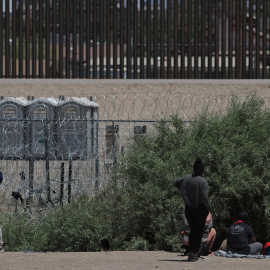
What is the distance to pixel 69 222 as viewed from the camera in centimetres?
964

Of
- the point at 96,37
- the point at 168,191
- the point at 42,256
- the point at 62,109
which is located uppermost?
the point at 96,37

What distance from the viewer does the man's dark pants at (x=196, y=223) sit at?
7859 mm

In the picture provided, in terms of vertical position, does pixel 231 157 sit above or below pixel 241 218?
above

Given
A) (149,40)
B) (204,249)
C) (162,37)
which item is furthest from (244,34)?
(204,249)

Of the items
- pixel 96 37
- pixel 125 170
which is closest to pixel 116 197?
pixel 125 170

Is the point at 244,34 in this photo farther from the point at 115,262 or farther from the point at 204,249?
the point at 115,262

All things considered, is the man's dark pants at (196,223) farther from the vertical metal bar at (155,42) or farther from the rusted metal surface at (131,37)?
the vertical metal bar at (155,42)

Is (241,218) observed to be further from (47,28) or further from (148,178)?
(47,28)

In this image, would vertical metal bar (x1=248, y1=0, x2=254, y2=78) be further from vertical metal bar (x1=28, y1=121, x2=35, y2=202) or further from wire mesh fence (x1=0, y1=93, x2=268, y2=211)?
vertical metal bar (x1=28, y1=121, x2=35, y2=202)

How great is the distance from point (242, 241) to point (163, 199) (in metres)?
1.46

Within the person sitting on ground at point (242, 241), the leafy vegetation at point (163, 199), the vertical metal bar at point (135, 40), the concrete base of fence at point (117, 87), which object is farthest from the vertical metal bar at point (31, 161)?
the vertical metal bar at point (135, 40)

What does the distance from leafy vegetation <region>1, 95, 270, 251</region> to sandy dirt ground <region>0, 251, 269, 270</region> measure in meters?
0.93

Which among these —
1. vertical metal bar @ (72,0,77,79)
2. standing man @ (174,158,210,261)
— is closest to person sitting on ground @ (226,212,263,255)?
standing man @ (174,158,210,261)

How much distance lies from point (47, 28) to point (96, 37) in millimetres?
1297
